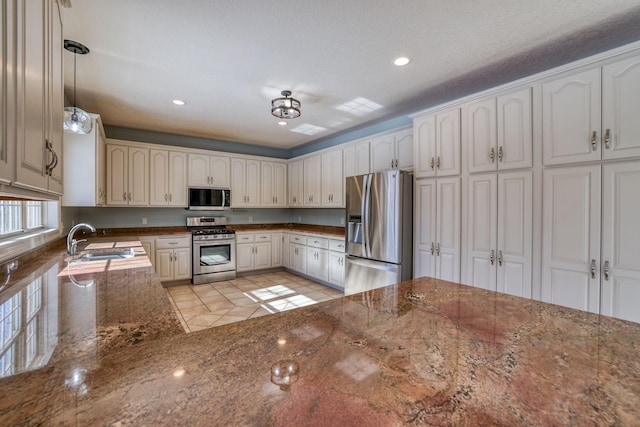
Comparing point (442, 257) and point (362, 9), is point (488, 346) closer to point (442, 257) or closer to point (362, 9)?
point (362, 9)

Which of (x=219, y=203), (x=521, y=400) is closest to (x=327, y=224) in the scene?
(x=219, y=203)

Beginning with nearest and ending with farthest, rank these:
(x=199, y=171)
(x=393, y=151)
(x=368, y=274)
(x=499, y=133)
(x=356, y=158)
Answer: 1. (x=499, y=133)
2. (x=368, y=274)
3. (x=393, y=151)
4. (x=356, y=158)
5. (x=199, y=171)

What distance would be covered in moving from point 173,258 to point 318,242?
93.2 inches

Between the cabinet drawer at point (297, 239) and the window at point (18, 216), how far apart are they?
136 inches

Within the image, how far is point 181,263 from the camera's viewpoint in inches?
181

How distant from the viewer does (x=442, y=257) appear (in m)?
2.95

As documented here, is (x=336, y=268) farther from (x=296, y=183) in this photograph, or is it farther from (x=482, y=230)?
(x=482, y=230)

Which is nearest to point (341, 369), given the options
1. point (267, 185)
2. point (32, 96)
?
point (32, 96)

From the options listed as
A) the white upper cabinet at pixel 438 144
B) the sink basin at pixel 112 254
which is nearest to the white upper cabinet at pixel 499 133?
the white upper cabinet at pixel 438 144

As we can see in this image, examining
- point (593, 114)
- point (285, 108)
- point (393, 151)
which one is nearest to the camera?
point (593, 114)

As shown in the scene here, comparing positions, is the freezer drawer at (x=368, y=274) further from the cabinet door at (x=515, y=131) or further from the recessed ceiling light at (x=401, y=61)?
the recessed ceiling light at (x=401, y=61)

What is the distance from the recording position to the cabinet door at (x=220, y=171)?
514 cm

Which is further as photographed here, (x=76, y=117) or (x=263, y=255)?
(x=263, y=255)

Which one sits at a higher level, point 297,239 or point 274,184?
point 274,184
